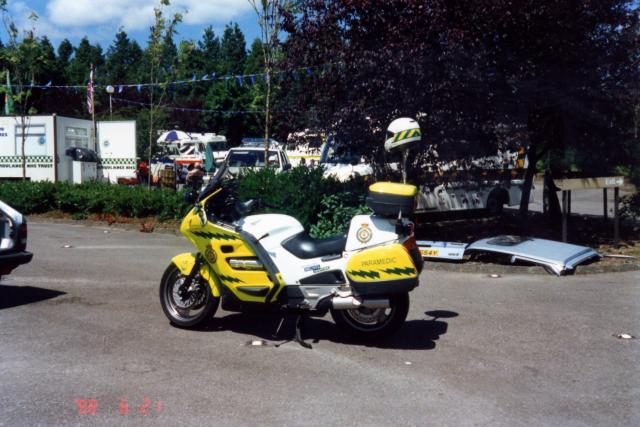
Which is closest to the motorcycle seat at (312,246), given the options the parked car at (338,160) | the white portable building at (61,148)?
the parked car at (338,160)

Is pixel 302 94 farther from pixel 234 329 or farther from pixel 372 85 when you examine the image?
pixel 234 329

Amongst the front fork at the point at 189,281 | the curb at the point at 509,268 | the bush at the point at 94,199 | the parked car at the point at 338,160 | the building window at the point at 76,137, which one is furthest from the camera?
the building window at the point at 76,137

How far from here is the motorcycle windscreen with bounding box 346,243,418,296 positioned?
19.4 feet

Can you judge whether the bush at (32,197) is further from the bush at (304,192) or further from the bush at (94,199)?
the bush at (304,192)

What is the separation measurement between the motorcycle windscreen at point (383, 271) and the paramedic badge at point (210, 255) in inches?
51.4

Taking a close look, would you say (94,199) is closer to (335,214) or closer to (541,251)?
(335,214)

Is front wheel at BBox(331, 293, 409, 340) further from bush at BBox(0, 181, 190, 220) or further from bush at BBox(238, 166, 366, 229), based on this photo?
bush at BBox(0, 181, 190, 220)

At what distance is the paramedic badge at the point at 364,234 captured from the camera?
20.0ft

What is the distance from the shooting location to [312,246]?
6.27 meters

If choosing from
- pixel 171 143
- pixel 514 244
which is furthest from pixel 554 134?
pixel 171 143

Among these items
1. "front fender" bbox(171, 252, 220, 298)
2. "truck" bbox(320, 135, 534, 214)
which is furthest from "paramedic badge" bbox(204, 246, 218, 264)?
"truck" bbox(320, 135, 534, 214)

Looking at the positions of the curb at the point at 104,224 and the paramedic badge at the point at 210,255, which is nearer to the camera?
the paramedic badge at the point at 210,255

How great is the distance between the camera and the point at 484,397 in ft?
16.4

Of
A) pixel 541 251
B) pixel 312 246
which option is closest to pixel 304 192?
pixel 541 251
